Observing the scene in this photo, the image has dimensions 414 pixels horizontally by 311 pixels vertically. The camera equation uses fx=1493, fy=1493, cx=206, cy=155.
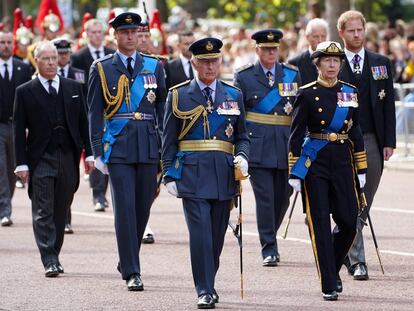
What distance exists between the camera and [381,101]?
1238 centimetres

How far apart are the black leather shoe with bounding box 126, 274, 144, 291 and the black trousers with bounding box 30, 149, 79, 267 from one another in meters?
1.13

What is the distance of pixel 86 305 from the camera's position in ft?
35.8

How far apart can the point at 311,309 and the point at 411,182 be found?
1014 centimetres

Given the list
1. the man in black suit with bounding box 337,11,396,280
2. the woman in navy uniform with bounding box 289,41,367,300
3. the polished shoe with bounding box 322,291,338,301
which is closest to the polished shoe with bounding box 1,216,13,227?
the man in black suit with bounding box 337,11,396,280

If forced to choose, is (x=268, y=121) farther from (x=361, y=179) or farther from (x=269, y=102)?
(x=361, y=179)

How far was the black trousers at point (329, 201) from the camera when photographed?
10891mm

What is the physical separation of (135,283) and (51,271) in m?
1.11

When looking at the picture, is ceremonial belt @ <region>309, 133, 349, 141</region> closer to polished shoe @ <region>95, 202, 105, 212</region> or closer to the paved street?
the paved street

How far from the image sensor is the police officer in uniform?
10.6 metres

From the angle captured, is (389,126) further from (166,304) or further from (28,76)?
(28,76)

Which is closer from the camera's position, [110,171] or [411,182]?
[110,171]

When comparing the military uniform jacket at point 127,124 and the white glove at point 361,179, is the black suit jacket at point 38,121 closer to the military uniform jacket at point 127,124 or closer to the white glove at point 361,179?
the military uniform jacket at point 127,124

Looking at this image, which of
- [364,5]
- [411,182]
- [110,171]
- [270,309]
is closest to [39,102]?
[110,171]

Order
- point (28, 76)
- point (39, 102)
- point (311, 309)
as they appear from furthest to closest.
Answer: point (28, 76) < point (39, 102) < point (311, 309)
